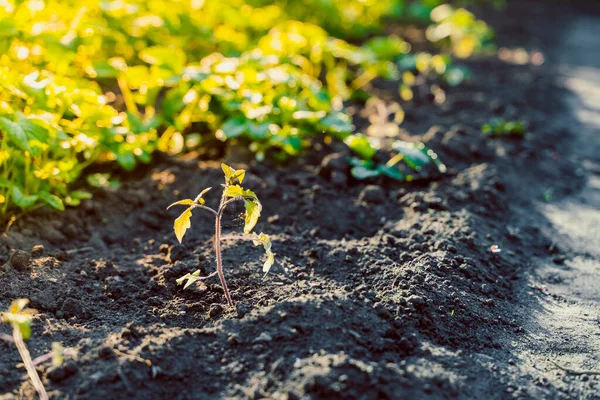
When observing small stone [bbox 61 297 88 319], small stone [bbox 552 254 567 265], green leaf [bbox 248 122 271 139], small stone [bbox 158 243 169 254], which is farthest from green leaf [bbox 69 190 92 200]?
small stone [bbox 552 254 567 265]

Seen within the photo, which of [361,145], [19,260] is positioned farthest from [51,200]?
[361,145]

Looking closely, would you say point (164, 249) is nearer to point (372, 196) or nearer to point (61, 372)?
point (61, 372)

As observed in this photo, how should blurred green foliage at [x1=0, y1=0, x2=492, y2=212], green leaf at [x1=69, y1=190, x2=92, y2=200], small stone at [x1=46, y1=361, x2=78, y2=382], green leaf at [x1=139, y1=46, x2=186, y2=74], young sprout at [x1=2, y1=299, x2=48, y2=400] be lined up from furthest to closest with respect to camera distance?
green leaf at [x1=139, y1=46, x2=186, y2=74] < green leaf at [x1=69, y1=190, x2=92, y2=200] < blurred green foliage at [x1=0, y1=0, x2=492, y2=212] < small stone at [x1=46, y1=361, x2=78, y2=382] < young sprout at [x1=2, y1=299, x2=48, y2=400]

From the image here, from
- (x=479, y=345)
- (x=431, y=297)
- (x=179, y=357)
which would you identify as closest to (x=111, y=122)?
(x=179, y=357)

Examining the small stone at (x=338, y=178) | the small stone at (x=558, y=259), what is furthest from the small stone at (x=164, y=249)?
the small stone at (x=558, y=259)

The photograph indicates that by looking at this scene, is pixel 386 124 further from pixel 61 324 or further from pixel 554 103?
pixel 61 324

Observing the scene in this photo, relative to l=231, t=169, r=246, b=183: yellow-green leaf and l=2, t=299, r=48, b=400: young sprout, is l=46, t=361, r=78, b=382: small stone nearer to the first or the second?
l=2, t=299, r=48, b=400: young sprout

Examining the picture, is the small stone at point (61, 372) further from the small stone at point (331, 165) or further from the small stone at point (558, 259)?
the small stone at point (558, 259)

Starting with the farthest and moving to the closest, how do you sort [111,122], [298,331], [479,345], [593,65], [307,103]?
1. [593,65]
2. [307,103]
3. [111,122]
4. [479,345]
5. [298,331]
